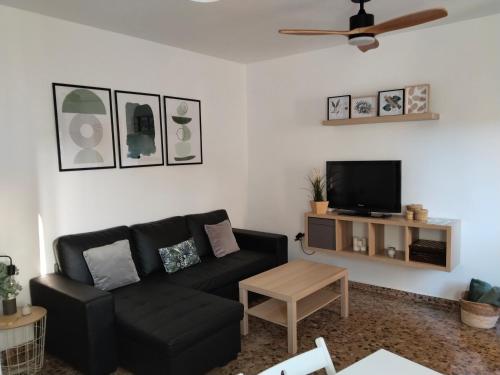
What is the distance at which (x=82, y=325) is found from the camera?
8.20 ft

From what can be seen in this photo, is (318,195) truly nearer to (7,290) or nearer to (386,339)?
(386,339)

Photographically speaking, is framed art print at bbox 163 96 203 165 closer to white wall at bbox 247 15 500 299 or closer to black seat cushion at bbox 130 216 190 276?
black seat cushion at bbox 130 216 190 276

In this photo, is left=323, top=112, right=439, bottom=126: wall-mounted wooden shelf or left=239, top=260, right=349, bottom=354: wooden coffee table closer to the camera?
left=239, top=260, right=349, bottom=354: wooden coffee table

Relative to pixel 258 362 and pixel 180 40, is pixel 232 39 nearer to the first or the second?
pixel 180 40

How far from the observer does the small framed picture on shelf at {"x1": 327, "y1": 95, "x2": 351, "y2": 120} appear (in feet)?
13.1

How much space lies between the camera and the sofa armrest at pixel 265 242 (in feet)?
13.2

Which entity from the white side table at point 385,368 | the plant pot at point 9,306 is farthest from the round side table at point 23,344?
the white side table at point 385,368

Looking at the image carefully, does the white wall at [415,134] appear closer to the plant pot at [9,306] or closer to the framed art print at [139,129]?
the framed art print at [139,129]

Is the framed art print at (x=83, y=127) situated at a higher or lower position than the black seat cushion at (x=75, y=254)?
higher

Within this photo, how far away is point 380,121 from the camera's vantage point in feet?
12.1

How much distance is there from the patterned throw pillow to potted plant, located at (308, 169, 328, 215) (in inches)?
51.7

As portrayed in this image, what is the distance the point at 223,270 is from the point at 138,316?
3.51 ft

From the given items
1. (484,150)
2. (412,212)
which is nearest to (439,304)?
(412,212)

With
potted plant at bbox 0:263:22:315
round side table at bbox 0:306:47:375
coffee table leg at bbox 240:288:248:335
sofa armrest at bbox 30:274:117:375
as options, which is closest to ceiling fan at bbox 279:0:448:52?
coffee table leg at bbox 240:288:248:335
